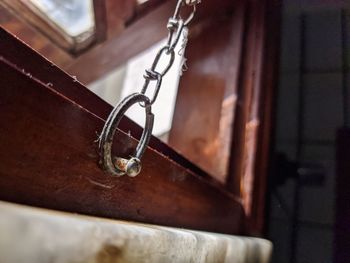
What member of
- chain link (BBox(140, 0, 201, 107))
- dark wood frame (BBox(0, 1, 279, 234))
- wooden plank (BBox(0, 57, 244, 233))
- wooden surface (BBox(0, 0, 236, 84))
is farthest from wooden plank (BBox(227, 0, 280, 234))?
chain link (BBox(140, 0, 201, 107))

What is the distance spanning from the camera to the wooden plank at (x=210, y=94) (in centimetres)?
99

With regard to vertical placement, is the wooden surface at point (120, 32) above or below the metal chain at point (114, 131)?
above

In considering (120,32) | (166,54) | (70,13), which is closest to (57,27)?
(70,13)

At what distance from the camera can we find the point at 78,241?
273mm

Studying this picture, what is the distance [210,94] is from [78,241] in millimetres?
861

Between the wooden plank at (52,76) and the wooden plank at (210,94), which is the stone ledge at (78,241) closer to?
the wooden plank at (52,76)

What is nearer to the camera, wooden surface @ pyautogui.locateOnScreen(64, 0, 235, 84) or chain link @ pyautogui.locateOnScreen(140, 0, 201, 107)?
chain link @ pyautogui.locateOnScreen(140, 0, 201, 107)

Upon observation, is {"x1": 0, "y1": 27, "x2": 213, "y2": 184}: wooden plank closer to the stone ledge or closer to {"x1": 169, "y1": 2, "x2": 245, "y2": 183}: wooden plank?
the stone ledge

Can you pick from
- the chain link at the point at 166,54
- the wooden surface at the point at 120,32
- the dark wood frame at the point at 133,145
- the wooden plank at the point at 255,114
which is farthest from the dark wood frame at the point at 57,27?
the chain link at the point at 166,54

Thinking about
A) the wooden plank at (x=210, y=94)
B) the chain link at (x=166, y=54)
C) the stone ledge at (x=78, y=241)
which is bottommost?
the stone ledge at (x=78, y=241)

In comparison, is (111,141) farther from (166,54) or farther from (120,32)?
(120,32)

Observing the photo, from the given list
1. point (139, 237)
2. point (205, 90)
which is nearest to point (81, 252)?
point (139, 237)

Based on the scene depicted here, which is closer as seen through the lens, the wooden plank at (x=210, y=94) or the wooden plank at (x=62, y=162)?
the wooden plank at (x=62, y=162)

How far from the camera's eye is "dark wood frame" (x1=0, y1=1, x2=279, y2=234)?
32cm
